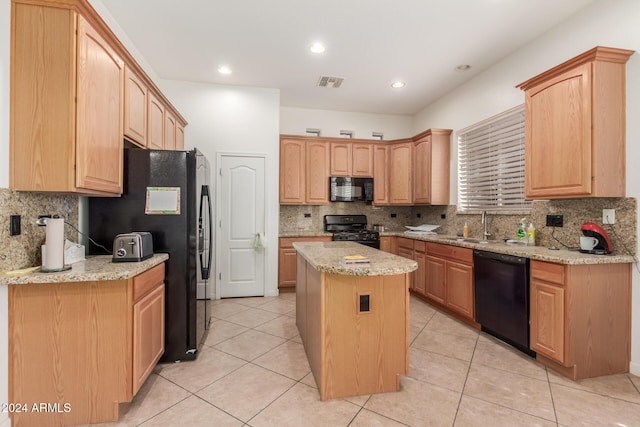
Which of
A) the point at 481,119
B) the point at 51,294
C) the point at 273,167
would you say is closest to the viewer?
the point at 51,294

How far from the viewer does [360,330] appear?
1946 millimetres

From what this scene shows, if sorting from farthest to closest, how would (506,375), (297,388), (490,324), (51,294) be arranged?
(490,324) → (506,375) → (297,388) → (51,294)

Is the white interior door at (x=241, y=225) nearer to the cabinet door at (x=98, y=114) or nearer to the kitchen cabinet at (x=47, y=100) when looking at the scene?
the cabinet door at (x=98, y=114)

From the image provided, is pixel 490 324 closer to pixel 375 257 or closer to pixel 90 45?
pixel 375 257

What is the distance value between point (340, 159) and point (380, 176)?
0.77 meters

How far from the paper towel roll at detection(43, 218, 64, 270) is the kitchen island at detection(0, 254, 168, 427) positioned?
97 mm

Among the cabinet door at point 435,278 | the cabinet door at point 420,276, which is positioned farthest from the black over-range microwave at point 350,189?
the cabinet door at point 435,278

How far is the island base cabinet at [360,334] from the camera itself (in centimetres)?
192

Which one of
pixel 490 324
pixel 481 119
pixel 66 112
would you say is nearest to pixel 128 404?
pixel 66 112

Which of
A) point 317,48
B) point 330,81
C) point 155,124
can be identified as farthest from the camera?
point 330,81

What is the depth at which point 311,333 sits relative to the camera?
7.55 feet

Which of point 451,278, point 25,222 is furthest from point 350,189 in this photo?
point 25,222

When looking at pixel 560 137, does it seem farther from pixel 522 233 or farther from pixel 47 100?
pixel 47 100

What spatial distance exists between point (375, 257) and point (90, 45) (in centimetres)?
233
